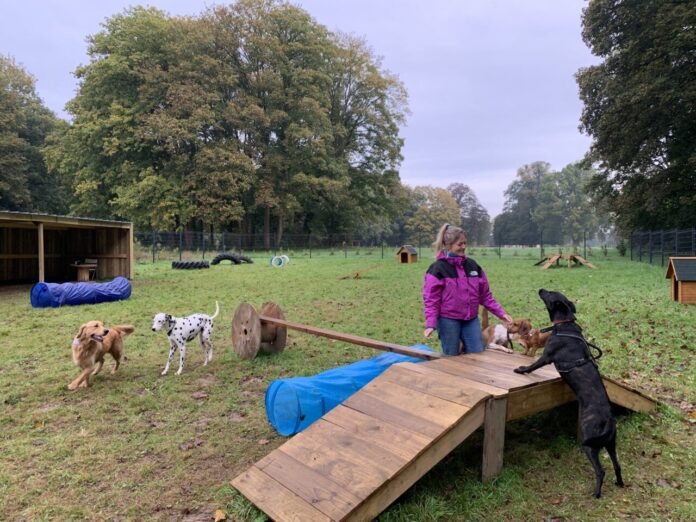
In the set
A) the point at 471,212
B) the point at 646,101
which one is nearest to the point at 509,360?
the point at 646,101

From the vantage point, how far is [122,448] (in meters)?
3.66

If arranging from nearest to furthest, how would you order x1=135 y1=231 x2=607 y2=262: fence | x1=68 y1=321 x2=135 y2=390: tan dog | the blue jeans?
the blue jeans
x1=68 y1=321 x2=135 y2=390: tan dog
x1=135 y1=231 x2=607 y2=262: fence

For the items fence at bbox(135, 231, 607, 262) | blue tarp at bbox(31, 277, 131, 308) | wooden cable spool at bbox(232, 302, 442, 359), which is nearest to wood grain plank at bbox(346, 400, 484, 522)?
wooden cable spool at bbox(232, 302, 442, 359)

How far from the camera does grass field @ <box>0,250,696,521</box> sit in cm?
282

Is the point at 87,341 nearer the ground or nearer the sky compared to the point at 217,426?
nearer the sky

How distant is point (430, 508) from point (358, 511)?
0.67 meters

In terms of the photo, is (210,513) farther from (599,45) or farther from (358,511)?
(599,45)

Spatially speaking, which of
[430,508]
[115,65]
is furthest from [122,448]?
[115,65]

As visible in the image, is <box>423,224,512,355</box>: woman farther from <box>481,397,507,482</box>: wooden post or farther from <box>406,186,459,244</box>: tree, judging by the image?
<box>406,186,459,244</box>: tree

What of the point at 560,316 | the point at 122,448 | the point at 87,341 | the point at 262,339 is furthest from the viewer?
the point at 262,339

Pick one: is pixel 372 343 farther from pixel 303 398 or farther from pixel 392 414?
pixel 392 414

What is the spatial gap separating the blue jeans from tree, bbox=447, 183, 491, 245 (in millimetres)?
96876

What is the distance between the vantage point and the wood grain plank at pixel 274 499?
2385 millimetres

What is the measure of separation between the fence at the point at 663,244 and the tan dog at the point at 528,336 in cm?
1574
